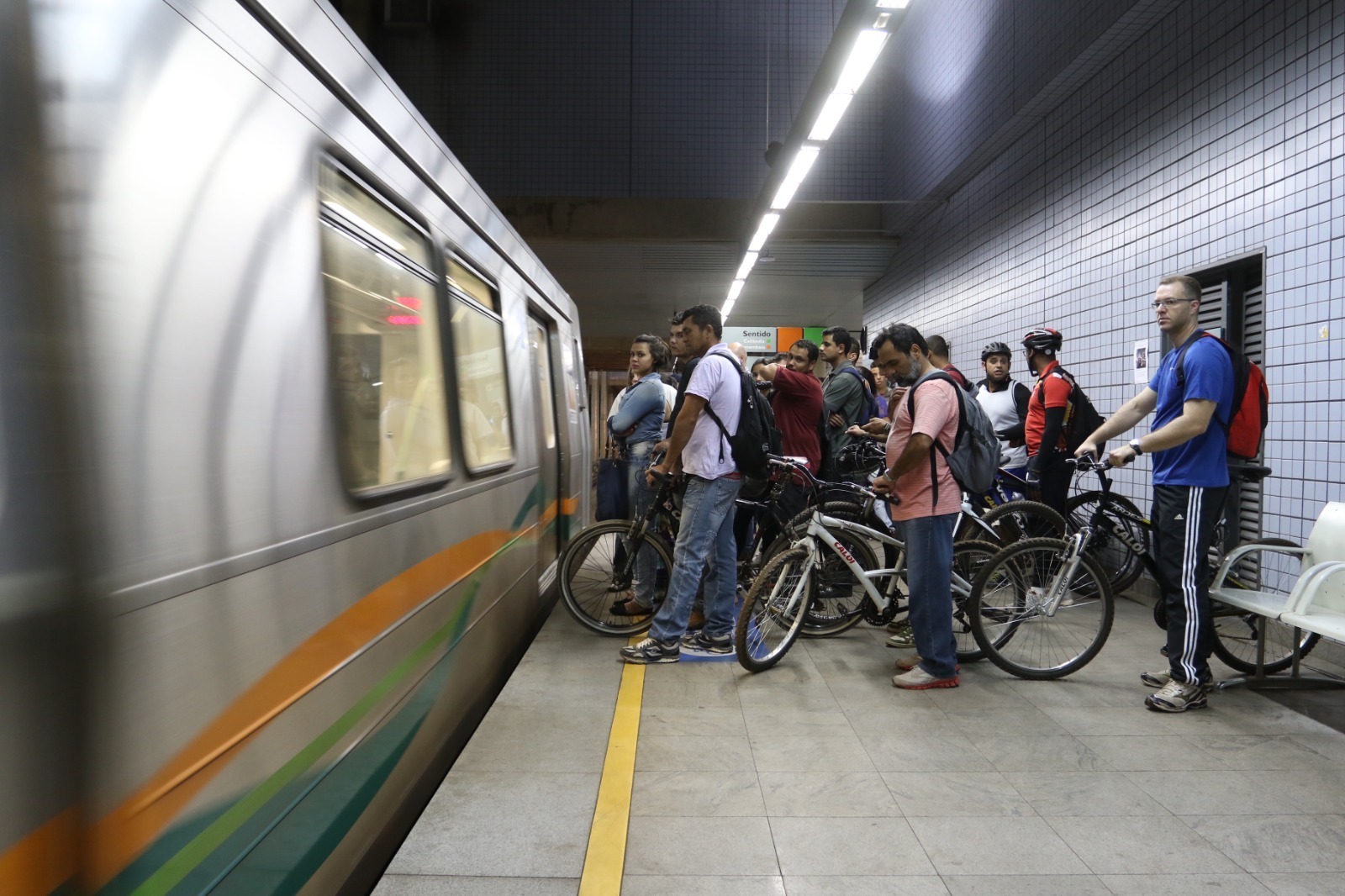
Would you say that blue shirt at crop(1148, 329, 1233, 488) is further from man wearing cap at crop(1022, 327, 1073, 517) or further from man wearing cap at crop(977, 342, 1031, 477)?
man wearing cap at crop(977, 342, 1031, 477)

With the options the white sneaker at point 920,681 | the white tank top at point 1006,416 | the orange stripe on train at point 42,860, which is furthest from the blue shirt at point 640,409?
the orange stripe on train at point 42,860

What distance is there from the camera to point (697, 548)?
4.45 metres

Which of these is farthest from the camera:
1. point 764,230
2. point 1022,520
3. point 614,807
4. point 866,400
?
point 764,230

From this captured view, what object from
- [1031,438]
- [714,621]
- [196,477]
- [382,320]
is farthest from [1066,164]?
[196,477]

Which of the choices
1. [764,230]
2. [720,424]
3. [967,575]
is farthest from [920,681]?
[764,230]

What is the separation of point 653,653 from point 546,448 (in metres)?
1.58

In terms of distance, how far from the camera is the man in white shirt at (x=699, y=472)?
4406 millimetres

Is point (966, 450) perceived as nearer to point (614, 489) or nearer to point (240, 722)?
point (614, 489)

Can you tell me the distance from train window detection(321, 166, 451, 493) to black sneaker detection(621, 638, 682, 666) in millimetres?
1844

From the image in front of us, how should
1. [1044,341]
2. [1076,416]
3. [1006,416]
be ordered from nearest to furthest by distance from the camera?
[1076,416] → [1044,341] → [1006,416]

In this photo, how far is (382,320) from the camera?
259cm

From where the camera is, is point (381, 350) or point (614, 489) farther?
point (614, 489)

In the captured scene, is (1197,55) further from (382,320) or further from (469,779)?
(469,779)

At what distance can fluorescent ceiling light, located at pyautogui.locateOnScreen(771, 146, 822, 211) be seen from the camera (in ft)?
22.9
